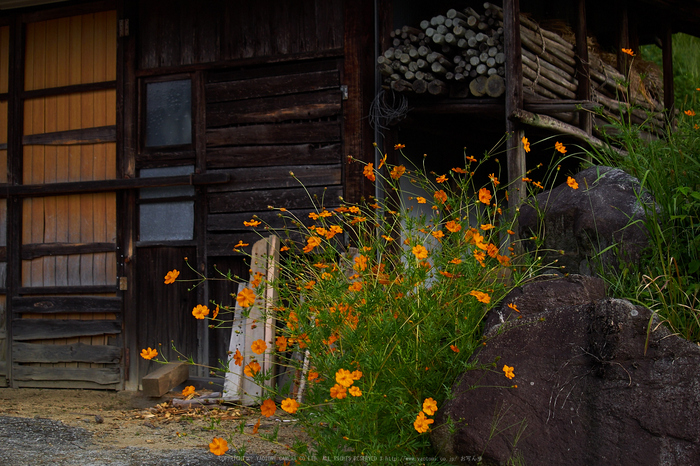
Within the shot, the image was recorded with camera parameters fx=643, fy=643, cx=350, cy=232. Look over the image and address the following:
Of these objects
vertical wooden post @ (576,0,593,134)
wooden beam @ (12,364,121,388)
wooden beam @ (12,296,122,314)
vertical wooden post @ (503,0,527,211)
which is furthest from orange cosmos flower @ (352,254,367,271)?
wooden beam @ (12,364,121,388)

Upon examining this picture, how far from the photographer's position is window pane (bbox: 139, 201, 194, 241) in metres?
6.38

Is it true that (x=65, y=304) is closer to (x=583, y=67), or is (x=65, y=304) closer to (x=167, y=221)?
(x=167, y=221)

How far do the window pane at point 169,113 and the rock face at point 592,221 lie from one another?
3.94 metres

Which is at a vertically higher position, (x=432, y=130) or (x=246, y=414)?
(x=432, y=130)

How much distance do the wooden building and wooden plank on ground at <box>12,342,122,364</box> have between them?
16 millimetres

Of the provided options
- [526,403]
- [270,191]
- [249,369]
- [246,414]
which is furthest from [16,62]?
[526,403]

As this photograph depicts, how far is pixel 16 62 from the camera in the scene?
721cm

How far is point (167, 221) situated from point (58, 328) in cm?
175

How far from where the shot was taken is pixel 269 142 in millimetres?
6059

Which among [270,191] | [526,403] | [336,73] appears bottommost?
[526,403]

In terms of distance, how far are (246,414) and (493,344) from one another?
287 centimetres

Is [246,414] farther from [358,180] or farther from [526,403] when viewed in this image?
[526,403]

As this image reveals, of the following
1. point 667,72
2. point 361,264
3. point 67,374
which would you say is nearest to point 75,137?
point 67,374

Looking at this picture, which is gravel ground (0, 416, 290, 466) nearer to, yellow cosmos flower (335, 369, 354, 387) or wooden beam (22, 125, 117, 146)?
yellow cosmos flower (335, 369, 354, 387)
